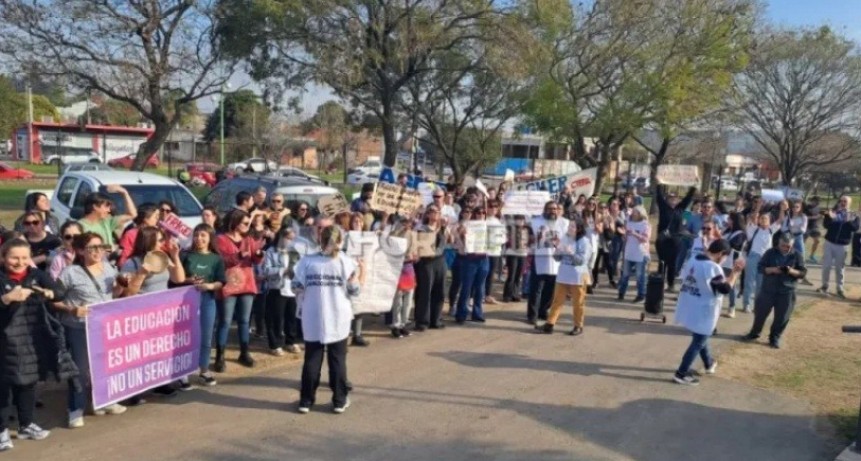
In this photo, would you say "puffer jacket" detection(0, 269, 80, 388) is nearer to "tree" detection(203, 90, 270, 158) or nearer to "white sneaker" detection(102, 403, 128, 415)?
"white sneaker" detection(102, 403, 128, 415)

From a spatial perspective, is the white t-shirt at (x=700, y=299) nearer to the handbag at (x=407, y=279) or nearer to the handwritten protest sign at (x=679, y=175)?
the handbag at (x=407, y=279)

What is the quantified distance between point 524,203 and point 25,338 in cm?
892

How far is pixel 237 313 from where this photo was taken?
755cm

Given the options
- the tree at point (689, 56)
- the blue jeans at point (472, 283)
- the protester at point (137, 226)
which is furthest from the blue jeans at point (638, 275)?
the tree at point (689, 56)

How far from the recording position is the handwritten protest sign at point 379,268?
28.1 feet

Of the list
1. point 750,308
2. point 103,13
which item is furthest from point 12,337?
point 103,13

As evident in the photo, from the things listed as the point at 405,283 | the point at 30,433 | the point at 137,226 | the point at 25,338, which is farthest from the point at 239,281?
the point at 405,283

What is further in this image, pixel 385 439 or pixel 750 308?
pixel 750 308

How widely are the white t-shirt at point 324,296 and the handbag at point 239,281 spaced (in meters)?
1.19

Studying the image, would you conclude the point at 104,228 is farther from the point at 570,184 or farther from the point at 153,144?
the point at 153,144

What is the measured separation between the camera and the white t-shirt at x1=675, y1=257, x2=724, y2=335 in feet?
25.0

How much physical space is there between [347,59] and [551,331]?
38.6ft

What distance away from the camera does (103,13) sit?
19.9 m

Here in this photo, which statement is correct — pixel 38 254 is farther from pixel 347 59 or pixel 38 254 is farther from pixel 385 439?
pixel 347 59
